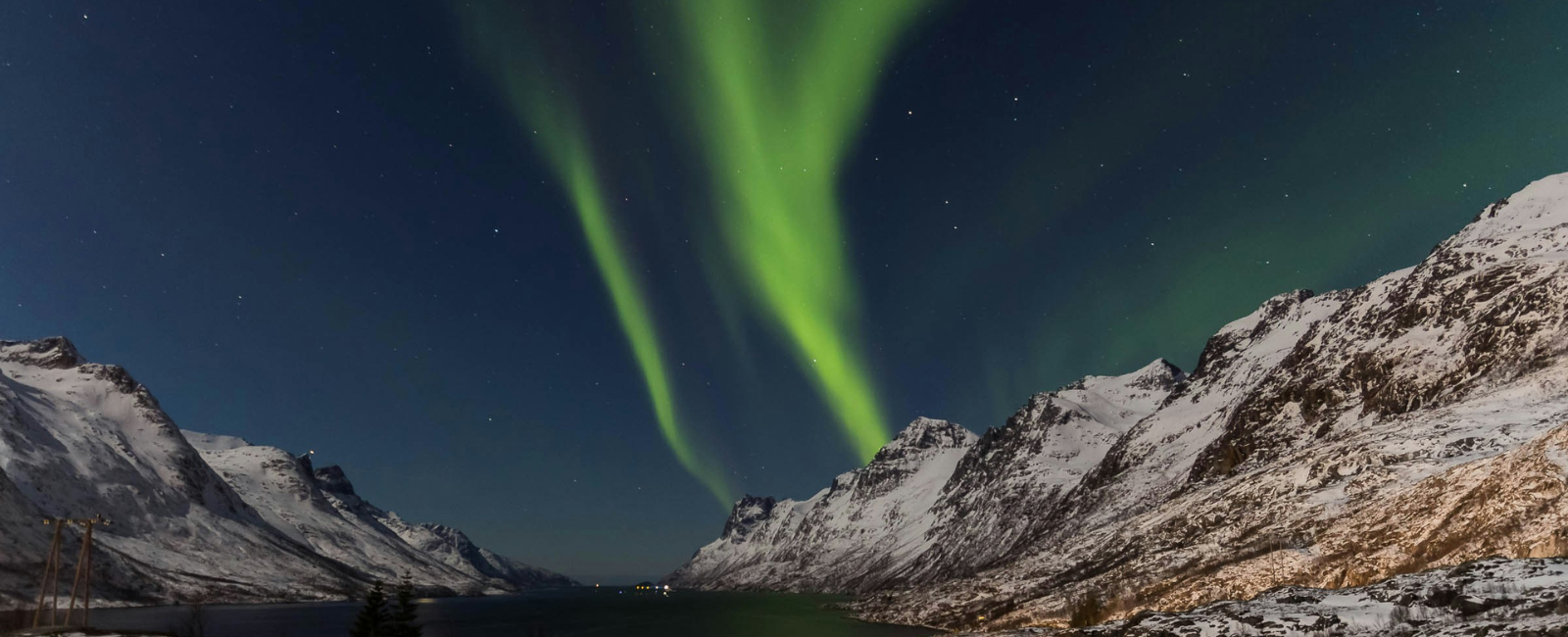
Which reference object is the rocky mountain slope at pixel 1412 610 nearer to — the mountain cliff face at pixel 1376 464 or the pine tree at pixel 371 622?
the mountain cliff face at pixel 1376 464

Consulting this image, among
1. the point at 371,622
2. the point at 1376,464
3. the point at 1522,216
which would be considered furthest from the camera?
the point at 1522,216

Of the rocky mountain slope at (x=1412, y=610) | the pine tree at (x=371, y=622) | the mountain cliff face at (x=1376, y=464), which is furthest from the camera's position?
the pine tree at (x=371, y=622)

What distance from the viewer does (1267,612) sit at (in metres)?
28.6

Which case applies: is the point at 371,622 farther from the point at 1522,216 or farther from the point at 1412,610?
the point at 1522,216

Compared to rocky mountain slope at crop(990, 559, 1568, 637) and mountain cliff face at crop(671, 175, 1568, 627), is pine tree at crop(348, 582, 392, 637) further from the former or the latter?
mountain cliff face at crop(671, 175, 1568, 627)

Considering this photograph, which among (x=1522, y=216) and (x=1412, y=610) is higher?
(x=1522, y=216)

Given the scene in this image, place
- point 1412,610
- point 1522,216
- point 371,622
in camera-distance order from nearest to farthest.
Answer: point 1412,610 → point 371,622 → point 1522,216

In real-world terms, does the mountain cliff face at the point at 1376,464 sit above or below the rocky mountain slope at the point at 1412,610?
above

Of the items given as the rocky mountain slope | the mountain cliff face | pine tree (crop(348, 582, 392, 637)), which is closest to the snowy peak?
the mountain cliff face

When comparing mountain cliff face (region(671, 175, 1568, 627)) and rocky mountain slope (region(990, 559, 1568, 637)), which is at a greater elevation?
mountain cliff face (region(671, 175, 1568, 627))

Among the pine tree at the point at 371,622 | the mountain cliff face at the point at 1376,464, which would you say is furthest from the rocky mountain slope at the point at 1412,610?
the pine tree at the point at 371,622

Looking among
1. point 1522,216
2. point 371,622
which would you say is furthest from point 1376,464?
point 371,622

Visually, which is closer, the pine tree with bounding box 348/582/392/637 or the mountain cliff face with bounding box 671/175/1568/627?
the mountain cliff face with bounding box 671/175/1568/627

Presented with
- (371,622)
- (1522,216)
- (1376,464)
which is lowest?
(371,622)
